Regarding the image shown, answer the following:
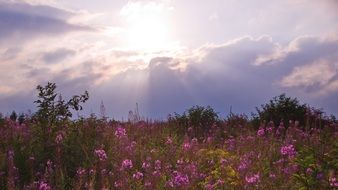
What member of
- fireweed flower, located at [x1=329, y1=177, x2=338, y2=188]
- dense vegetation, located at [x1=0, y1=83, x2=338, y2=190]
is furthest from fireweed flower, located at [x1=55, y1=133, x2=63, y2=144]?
fireweed flower, located at [x1=329, y1=177, x2=338, y2=188]

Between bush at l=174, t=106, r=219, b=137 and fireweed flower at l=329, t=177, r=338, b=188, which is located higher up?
bush at l=174, t=106, r=219, b=137

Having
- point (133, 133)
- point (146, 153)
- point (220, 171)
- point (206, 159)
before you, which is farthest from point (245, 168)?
point (133, 133)

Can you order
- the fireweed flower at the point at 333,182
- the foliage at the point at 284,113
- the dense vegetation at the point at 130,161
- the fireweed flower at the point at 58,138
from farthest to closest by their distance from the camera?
the foliage at the point at 284,113, the fireweed flower at the point at 58,138, the dense vegetation at the point at 130,161, the fireweed flower at the point at 333,182

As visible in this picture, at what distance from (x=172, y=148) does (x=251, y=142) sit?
211 centimetres

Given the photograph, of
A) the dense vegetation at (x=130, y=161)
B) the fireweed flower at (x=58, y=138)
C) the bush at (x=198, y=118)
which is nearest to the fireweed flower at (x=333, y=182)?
the dense vegetation at (x=130, y=161)

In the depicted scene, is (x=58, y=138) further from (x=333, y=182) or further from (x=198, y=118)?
(x=198, y=118)

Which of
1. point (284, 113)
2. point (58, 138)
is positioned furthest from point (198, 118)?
point (58, 138)

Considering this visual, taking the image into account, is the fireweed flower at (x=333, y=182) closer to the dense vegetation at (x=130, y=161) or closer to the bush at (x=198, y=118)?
the dense vegetation at (x=130, y=161)

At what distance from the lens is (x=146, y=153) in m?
10.7

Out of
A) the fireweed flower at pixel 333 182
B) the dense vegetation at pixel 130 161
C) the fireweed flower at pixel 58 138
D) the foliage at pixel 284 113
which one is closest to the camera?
the fireweed flower at pixel 333 182

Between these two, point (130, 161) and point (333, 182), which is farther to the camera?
point (130, 161)

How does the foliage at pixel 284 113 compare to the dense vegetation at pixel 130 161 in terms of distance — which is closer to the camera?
the dense vegetation at pixel 130 161

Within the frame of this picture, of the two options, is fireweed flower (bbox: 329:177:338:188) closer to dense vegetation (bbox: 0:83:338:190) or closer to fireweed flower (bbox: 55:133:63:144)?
dense vegetation (bbox: 0:83:338:190)

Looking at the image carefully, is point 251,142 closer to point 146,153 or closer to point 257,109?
point 146,153
